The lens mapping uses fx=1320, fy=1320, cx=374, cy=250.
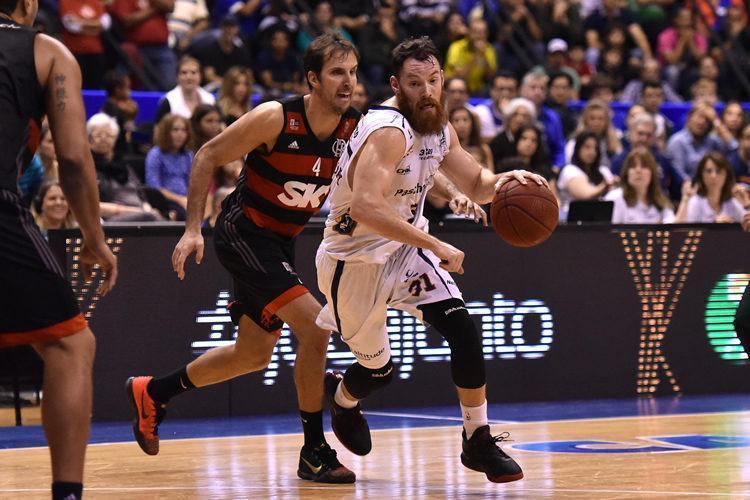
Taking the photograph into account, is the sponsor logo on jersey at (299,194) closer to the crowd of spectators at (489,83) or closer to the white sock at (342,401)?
the white sock at (342,401)

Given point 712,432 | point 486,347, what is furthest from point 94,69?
point 712,432

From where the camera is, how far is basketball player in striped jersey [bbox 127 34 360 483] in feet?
20.7

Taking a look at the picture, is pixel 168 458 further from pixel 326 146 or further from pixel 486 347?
pixel 486 347

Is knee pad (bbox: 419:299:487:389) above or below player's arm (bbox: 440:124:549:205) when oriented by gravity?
below

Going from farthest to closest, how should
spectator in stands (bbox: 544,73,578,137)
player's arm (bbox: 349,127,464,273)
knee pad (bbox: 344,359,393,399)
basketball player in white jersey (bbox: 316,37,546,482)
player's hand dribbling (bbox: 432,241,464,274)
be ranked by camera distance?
spectator in stands (bbox: 544,73,578,137)
knee pad (bbox: 344,359,393,399)
basketball player in white jersey (bbox: 316,37,546,482)
player's arm (bbox: 349,127,464,273)
player's hand dribbling (bbox: 432,241,464,274)

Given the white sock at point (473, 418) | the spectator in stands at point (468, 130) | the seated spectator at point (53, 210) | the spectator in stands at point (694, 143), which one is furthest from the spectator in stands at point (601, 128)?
the white sock at point (473, 418)

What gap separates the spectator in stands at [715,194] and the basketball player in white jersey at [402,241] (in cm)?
514

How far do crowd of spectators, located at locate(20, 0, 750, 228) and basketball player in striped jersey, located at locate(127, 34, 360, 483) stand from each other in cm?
312

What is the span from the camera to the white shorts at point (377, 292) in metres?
6.00

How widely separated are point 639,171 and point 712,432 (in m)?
3.61

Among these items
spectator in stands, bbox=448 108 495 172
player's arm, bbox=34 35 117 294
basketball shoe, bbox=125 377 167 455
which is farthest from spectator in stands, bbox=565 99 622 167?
player's arm, bbox=34 35 117 294

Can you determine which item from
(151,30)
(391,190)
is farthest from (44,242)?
(151,30)

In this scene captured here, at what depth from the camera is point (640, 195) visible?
10914 millimetres

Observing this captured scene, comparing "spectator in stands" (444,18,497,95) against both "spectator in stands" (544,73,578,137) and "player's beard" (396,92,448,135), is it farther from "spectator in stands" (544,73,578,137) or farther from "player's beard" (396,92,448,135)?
"player's beard" (396,92,448,135)
